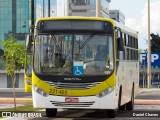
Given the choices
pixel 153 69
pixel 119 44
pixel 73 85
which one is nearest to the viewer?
pixel 73 85

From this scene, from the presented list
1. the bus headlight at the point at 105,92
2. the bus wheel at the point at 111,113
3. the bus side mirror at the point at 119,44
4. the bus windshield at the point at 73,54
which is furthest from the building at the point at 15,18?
the bus headlight at the point at 105,92

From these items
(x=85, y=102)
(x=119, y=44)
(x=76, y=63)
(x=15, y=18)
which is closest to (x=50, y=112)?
Answer: (x=85, y=102)

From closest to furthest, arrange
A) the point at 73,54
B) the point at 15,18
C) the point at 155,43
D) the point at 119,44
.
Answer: the point at 73,54 < the point at 119,44 < the point at 15,18 < the point at 155,43

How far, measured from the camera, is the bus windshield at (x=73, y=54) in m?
17.0

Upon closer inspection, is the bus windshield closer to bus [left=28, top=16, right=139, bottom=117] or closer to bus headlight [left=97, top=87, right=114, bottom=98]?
bus [left=28, top=16, right=139, bottom=117]

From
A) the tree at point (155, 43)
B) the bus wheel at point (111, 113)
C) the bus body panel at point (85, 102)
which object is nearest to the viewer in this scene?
the bus body panel at point (85, 102)

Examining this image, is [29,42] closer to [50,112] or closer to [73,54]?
[73,54]

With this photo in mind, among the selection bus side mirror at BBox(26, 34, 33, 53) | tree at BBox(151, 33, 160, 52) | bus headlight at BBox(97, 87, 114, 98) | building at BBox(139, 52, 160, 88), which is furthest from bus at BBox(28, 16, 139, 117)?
tree at BBox(151, 33, 160, 52)

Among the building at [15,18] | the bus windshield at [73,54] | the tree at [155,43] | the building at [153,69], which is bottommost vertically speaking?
the building at [153,69]

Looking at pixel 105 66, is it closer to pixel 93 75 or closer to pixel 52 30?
pixel 93 75

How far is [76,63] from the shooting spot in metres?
17.0

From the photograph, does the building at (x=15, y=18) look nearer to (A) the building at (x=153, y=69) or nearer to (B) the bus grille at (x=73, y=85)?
(A) the building at (x=153, y=69)

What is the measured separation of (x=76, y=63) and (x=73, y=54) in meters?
0.30

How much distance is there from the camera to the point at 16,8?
107m
